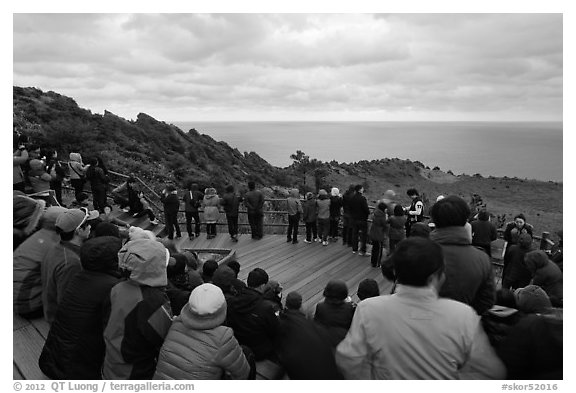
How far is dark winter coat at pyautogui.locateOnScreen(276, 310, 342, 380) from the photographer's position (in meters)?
2.62

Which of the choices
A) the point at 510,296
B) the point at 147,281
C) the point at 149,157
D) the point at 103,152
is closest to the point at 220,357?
the point at 147,281

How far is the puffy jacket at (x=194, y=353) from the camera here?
8.06ft

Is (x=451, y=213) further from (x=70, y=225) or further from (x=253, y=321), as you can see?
(x=70, y=225)

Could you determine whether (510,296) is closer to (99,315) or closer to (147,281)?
(147,281)

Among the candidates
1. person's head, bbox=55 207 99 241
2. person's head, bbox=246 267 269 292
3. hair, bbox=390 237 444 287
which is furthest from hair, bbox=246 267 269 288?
hair, bbox=390 237 444 287

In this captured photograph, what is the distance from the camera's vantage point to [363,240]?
302 inches

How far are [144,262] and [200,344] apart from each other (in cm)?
73

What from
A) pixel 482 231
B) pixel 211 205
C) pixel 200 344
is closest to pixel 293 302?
pixel 200 344

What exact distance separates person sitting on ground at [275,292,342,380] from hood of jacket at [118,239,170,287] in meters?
1.07

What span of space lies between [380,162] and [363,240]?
5216cm

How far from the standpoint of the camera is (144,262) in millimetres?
2654

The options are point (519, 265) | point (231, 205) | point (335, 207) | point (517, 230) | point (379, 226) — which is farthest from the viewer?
Answer: point (231, 205)

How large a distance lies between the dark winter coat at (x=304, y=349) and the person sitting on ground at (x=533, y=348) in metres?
1.10

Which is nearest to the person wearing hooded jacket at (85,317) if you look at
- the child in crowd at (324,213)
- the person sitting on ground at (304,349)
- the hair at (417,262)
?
the person sitting on ground at (304,349)
